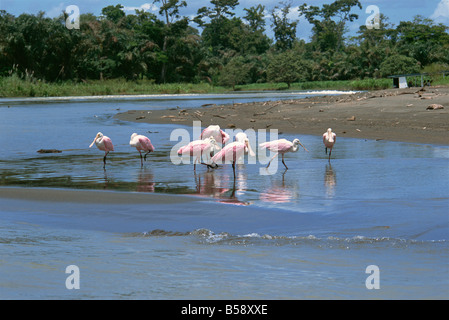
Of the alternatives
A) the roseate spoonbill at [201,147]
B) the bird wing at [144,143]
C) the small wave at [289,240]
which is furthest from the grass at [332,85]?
the small wave at [289,240]

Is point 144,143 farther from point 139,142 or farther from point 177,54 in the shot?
point 177,54

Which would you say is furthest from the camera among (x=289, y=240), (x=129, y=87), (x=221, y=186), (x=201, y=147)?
(x=129, y=87)

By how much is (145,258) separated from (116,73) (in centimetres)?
7468

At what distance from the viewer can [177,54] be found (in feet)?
275

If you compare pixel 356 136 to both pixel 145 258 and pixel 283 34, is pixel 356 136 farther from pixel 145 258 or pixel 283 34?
pixel 283 34

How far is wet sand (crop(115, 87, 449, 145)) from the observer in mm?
19444

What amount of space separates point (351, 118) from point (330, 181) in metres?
12.3

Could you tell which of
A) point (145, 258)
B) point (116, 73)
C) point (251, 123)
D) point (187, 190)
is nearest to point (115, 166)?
point (187, 190)

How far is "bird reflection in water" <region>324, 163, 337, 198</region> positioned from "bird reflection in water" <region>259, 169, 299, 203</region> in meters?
0.48

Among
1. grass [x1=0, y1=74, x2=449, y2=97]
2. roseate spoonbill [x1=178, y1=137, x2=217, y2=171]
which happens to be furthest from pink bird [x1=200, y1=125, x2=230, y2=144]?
grass [x1=0, y1=74, x2=449, y2=97]

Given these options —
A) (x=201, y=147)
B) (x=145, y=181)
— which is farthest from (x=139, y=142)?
(x=145, y=181)

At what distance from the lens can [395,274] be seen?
606cm

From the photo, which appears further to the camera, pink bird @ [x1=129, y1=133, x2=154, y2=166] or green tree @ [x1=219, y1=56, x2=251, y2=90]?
green tree @ [x1=219, y1=56, x2=251, y2=90]

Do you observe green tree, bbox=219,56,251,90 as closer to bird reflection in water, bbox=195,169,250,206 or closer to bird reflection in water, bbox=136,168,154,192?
bird reflection in water, bbox=136,168,154,192
